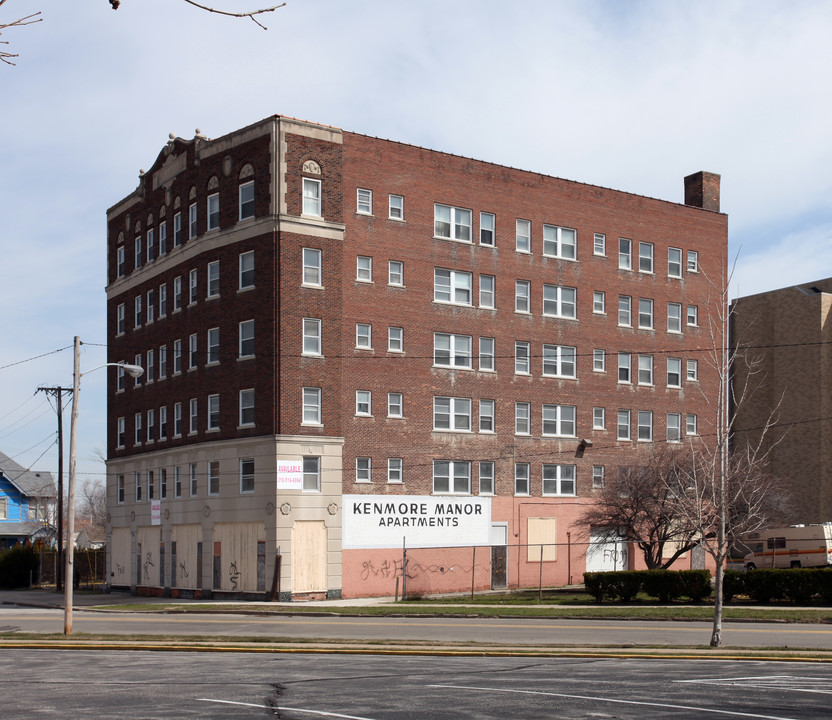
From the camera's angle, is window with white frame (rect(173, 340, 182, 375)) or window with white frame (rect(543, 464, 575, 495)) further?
window with white frame (rect(543, 464, 575, 495))

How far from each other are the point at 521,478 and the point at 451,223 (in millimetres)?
13906

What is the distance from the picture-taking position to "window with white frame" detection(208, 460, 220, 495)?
52625 mm

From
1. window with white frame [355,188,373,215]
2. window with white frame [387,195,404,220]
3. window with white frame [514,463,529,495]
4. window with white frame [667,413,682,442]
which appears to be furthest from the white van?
window with white frame [355,188,373,215]

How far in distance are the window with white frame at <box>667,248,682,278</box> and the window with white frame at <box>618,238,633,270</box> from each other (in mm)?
3029

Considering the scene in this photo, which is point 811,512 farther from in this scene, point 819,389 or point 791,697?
point 791,697

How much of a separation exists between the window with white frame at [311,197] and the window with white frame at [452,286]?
7.50 m

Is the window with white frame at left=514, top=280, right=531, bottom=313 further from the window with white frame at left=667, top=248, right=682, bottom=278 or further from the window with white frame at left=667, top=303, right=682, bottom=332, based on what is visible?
the window with white frame at left=667, top=248, right=682, bottom=278

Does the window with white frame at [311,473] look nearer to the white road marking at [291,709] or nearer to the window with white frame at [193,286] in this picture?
the window with white frame at [193,286]

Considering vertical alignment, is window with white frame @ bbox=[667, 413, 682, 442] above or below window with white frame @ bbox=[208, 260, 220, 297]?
below

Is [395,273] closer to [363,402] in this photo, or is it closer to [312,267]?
[312,267]

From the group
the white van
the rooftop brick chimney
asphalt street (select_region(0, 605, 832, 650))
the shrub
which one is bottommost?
the shrub

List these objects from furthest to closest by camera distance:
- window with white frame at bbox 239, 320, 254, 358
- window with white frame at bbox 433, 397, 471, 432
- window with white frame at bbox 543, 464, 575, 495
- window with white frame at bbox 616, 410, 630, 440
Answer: window with white frame at bbox 616, 410, 630, 440 → window with white frame at bbox 543, 464, 575, 495 → window with white frame at bbox 433, 397, 471, 432 → window with white frame at bbox 239, 320, 254, 358

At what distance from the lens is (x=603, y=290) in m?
61.6

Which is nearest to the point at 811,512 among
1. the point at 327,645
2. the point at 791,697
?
the point at 327,645
